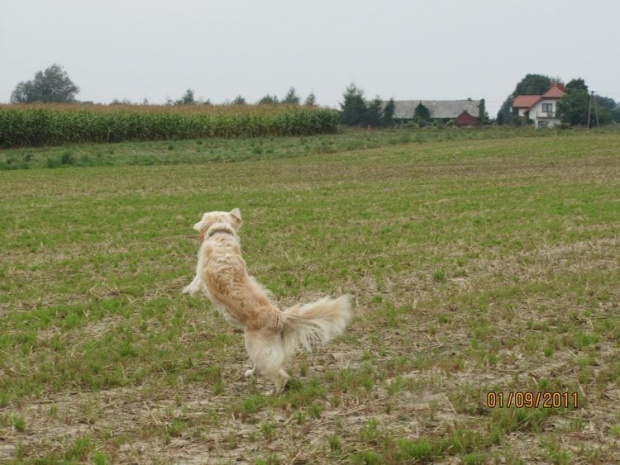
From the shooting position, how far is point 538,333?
8008 mm

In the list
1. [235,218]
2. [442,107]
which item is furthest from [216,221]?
[442,107]

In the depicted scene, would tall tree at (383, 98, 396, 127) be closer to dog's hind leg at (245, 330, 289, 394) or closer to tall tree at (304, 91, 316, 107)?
tall tree at (304, 91, 316, 107)

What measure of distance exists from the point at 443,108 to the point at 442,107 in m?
0.50

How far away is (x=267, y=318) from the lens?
6.54m

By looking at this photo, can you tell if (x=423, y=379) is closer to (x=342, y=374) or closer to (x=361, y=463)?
(x=342, y=374)

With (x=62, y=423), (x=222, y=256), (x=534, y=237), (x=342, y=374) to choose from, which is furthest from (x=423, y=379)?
(x=534, y=237)

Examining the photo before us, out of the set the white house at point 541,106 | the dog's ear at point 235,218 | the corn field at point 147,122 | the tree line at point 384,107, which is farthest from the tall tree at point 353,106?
the dog's ear at point 235,218

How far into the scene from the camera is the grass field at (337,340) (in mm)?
5402

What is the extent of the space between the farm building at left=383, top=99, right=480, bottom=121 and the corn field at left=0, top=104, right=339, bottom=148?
48.5 metres

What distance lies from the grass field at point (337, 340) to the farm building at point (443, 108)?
84.6 meters

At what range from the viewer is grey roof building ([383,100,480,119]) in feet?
337

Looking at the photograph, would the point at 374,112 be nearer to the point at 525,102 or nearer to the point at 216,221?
the point at 525,102

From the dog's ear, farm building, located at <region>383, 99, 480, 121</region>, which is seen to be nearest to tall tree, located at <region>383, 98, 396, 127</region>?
farm building, located at <region>383, 99, 480, 121</region>

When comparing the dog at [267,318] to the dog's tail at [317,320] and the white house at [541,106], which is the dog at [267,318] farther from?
the white house at [541,106]
